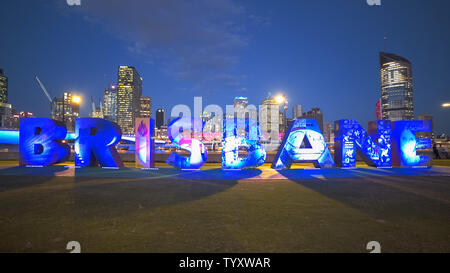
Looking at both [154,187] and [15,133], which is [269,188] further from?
[15,133]

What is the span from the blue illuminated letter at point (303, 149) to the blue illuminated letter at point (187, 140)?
4.67 metres

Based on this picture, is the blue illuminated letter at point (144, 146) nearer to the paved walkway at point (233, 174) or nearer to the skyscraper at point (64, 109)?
the paved walkway at point (233, 174)

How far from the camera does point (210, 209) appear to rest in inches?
203

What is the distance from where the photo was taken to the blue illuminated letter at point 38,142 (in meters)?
14.4

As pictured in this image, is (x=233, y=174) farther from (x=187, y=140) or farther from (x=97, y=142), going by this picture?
(x=97, y=142)

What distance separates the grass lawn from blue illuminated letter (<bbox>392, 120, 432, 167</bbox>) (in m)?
7.64

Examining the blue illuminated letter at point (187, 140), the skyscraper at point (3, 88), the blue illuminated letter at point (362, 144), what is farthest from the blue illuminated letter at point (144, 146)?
the skyscraper at point (3, 88)

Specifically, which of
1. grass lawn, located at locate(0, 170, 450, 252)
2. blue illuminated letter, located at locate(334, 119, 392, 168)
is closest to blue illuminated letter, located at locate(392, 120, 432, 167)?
blue illuminated letter, located at locate(334, 119, 392, 168)

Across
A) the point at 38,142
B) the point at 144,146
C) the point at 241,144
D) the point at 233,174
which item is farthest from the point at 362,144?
the point at 38,142

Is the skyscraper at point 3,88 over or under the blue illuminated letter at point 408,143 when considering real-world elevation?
over

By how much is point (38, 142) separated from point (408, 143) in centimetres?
2424

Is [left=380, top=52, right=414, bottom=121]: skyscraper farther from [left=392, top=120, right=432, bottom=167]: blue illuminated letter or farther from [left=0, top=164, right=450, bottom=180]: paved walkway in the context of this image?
[left=0, top=164, right=450, bottom=180]: paved walkway
